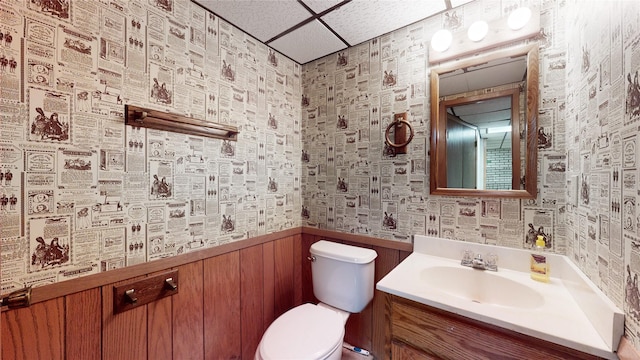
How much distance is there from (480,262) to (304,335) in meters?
0.94

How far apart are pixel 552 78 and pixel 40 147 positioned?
2.08m

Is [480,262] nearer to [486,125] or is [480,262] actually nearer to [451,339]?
[451,339]

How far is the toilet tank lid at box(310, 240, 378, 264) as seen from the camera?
1406 millimetres

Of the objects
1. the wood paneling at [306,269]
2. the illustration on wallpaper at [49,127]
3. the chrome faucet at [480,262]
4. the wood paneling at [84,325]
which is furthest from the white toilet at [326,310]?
the illustration on wallpaper at [49,127]

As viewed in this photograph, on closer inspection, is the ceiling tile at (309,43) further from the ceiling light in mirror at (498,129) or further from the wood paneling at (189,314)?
the wood paneling at (189,314)

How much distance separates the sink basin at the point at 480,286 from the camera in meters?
1.05

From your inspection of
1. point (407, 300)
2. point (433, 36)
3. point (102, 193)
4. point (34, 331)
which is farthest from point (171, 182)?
point (433, 36)

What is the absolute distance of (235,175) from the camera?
1459 millimetres

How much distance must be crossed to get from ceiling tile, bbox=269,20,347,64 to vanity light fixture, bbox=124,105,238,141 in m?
0.70

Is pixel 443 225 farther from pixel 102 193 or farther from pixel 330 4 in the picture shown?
pixel 102 193

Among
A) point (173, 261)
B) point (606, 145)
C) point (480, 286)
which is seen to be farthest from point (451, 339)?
point (173, 261)

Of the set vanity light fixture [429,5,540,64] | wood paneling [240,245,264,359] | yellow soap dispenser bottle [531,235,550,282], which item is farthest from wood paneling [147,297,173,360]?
vanity light fixture [429,5,540,64]

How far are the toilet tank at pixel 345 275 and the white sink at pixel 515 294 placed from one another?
0.26 meters

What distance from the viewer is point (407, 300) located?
100 centimetres
